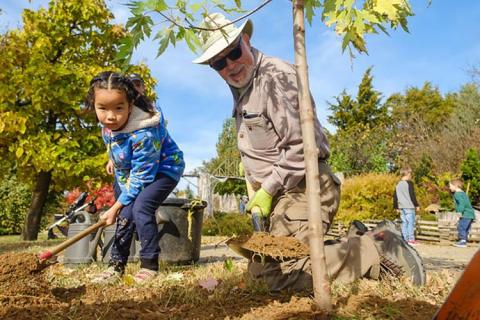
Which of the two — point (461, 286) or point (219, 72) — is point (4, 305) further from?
point (461, 286)

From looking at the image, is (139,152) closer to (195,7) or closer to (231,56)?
(231,56)

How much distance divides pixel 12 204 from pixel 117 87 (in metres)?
19.2

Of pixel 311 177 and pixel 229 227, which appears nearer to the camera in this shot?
pixel 311 177

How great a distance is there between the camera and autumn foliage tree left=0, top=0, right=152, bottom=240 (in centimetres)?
964

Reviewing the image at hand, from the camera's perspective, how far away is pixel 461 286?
1.09 m

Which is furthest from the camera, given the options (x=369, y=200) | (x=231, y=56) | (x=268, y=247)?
(x=369, y=200)

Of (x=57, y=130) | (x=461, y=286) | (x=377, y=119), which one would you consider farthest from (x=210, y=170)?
(x=461, y=286)

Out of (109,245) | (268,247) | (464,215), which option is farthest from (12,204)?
(268,247)

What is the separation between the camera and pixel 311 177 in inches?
72.1

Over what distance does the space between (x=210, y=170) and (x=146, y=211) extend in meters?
36.1

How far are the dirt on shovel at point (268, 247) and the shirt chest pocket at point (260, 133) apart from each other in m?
0.75

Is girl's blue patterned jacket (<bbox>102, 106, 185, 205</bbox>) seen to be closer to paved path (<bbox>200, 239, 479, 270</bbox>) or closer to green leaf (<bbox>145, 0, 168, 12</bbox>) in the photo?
green leaf (<bbox>145, 0, 168, 12</bbox>)

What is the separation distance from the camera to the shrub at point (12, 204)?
19688 mm

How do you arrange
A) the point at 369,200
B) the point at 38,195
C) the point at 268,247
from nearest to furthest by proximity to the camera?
the point at 268,247 → the point at 38,195 → the point at 369,200
